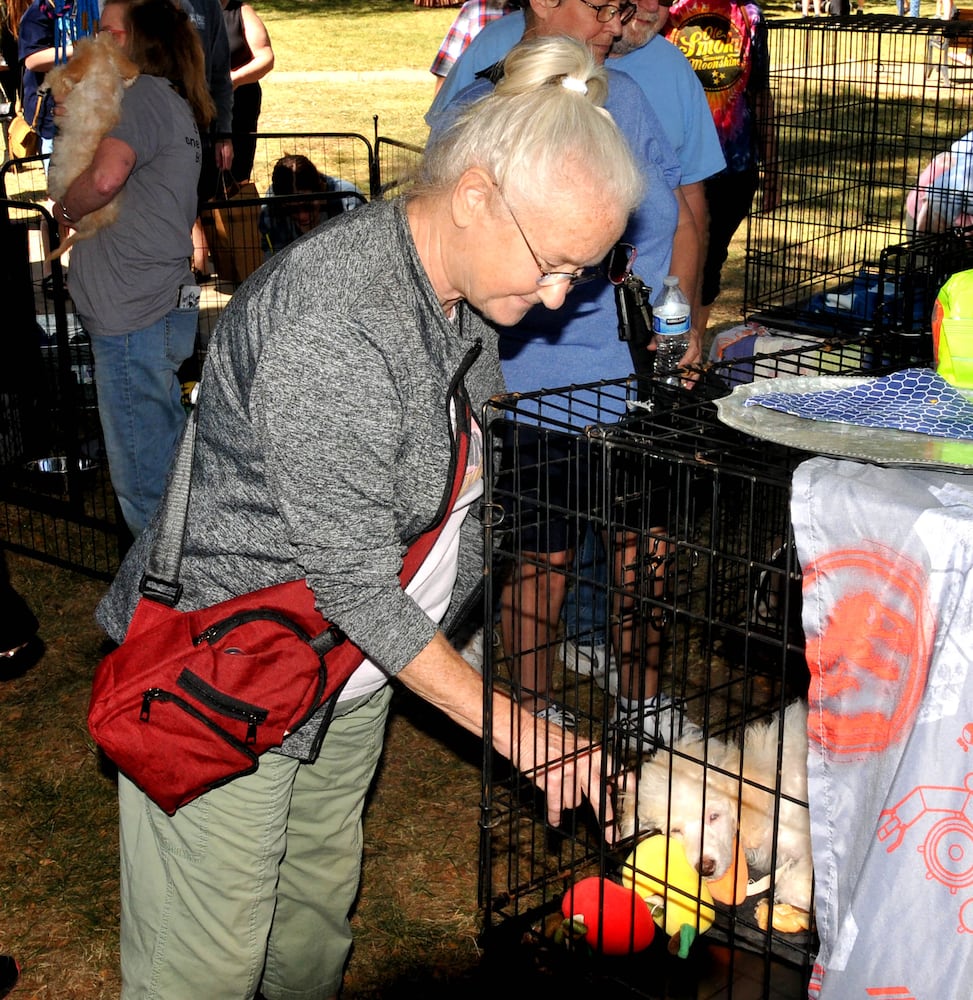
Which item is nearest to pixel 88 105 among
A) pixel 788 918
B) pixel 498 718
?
pixel 498 718

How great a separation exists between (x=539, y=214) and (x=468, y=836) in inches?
84.8

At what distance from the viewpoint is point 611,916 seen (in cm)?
257

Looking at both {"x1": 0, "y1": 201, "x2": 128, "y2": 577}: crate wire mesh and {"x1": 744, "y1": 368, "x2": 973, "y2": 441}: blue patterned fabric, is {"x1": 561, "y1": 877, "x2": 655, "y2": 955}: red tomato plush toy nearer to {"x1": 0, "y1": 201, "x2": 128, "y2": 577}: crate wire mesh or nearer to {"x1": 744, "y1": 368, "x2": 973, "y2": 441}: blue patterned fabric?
{"x1": 744, "y1": 368, "x2": 973, "y2": 441}: blue patterned fabric

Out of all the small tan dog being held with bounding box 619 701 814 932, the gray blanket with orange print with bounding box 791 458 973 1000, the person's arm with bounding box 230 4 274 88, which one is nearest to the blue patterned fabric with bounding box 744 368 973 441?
the gray blanket with orange print with bounding box 791 458 973 1000

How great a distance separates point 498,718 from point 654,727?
64 centimetres

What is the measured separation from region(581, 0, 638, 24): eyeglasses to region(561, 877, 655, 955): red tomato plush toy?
2129 millimetres

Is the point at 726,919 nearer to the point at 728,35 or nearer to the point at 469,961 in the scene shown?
the point at 469,961

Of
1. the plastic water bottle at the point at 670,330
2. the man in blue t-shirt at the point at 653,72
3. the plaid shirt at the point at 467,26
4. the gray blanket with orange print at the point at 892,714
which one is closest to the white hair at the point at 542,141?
the gray blanket with orange print at the point at 892,714

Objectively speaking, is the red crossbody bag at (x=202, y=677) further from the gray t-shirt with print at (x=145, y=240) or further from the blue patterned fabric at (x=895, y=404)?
the gray t-shirt with print at (x=145, y=240)

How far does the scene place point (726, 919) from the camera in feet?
8.73

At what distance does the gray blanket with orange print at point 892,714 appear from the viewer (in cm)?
167

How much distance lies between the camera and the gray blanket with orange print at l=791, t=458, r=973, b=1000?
1671 mm

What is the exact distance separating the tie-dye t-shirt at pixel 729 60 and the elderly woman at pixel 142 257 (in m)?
2.14

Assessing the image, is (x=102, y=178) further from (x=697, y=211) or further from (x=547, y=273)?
(x=547, y=273)
